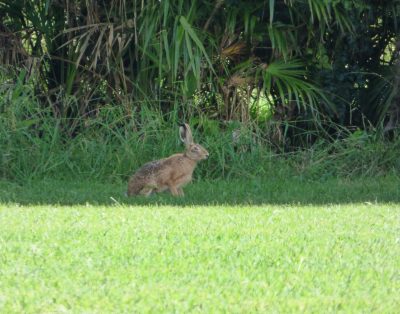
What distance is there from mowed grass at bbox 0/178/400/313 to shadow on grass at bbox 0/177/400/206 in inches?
1.5

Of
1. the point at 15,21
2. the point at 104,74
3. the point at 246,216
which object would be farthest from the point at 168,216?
the point at 15,21

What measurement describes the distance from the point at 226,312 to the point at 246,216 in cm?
314

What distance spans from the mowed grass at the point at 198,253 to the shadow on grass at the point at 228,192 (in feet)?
0.12

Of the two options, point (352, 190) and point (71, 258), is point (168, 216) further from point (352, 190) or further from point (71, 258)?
point (352, 190)

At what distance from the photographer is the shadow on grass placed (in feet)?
29.8

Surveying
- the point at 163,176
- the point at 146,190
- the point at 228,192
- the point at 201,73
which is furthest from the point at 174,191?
the point at 201,73

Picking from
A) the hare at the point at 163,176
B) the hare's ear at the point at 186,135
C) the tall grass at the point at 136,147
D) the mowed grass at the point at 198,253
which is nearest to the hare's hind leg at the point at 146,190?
the hare at the point at 163,176

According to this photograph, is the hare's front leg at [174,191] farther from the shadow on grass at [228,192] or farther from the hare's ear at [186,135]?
the hare's ear at [186,135]

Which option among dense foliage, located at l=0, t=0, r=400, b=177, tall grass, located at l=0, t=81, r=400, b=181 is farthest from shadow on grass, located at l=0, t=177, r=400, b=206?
dense foliage, located at l=0, t=0, r=400, b=177

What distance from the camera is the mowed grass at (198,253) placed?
511cm

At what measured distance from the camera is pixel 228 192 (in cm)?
983

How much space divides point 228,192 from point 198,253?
141 inches

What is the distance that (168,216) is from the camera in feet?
25.8

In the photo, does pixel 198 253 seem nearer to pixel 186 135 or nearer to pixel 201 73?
pixel 186 135
